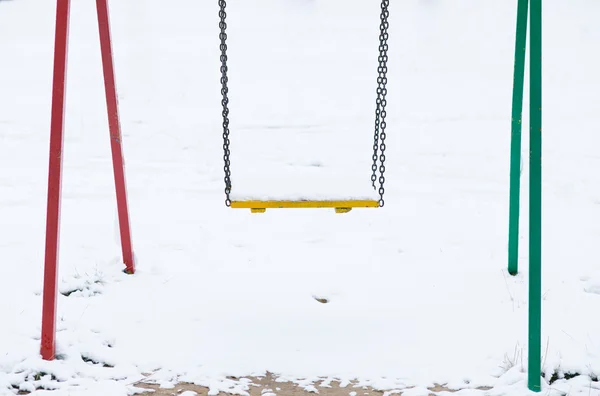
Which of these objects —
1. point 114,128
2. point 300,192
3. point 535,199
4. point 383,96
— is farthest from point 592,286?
point 114,128

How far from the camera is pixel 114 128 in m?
3.90

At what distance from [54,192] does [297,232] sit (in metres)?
2.49

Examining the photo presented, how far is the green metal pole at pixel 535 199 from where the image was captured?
111 inches

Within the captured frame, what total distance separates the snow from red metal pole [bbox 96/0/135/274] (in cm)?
21

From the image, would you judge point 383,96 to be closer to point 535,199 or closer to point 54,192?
point 535,199

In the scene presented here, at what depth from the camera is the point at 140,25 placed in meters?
14.6

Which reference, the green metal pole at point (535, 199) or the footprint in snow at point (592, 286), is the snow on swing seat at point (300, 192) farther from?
the footprint in snow at point (592, 286)

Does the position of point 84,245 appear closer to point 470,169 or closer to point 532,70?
point 532,70

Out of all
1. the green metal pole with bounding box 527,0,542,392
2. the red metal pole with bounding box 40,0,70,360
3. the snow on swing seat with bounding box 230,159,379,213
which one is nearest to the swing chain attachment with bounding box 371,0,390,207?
the snow on swing seat with bounding box 230,159,379,213

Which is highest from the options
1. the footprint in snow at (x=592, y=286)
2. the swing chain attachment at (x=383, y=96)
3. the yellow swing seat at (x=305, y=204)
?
the swing chain attachment at (x=383, y=96)

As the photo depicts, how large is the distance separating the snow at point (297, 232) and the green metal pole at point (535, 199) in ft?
0.57

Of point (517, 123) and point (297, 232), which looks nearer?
point (517, 123)

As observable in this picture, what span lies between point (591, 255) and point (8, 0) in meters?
16.5

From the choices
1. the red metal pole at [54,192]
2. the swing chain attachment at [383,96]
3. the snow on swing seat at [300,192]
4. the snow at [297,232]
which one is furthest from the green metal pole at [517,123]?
the red metal pole at [54,192]
